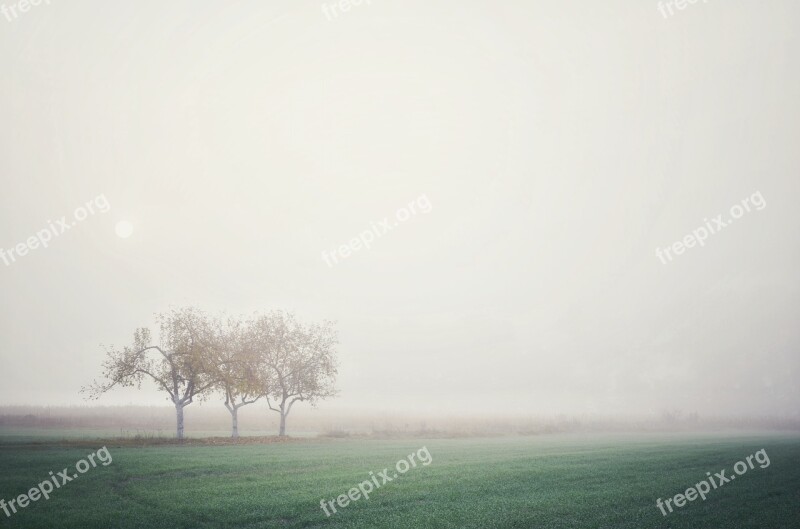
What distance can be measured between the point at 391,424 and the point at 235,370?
39282 millimetres

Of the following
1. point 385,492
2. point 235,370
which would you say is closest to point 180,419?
point 235,370

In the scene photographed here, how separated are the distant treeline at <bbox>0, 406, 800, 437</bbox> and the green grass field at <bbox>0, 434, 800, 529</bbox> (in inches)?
1228

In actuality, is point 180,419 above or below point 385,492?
above

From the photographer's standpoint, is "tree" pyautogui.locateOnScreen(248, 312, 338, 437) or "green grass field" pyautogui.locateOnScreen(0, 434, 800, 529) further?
"tree" pyautogui.locateOnScreen(248, 312, 338, 437)

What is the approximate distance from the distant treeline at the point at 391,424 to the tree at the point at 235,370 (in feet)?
37.2

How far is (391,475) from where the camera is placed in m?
28.5

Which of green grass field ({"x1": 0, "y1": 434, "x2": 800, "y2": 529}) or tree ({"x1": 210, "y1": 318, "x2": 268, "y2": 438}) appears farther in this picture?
tree ({"x1": 210, "y1": 318, "x2": 268, "y2": 438})

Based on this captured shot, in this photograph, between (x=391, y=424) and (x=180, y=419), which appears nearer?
(x=180, y=419)

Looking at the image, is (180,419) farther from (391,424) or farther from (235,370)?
(391,424)

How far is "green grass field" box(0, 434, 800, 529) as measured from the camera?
18.1 metres

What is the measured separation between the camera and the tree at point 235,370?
52719mm

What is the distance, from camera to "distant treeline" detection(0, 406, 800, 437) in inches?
2585

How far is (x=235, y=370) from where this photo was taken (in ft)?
177

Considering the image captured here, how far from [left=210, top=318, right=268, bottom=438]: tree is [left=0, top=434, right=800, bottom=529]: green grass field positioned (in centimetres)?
1597
